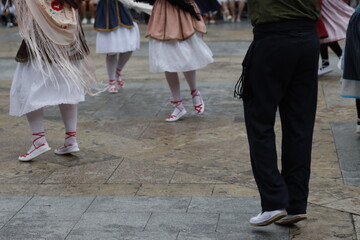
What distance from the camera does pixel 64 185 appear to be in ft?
18.5

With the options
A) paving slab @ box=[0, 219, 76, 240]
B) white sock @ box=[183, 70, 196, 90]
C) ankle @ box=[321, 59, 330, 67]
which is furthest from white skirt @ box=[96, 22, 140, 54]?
paving slab @ box=[0, 219, 76, 240]

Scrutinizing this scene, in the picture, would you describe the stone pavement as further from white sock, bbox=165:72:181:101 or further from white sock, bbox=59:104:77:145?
white sock, bbox=165:72:181:101

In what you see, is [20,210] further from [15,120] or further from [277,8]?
[15,120]

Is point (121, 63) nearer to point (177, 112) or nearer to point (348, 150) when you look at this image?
point (177, 112)

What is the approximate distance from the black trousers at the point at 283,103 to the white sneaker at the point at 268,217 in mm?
38

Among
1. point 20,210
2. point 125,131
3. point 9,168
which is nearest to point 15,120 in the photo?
point 125,131

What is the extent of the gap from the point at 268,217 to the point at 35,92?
2593mm

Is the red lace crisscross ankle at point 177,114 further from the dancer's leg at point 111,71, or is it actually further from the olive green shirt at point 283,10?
the olive green shirt at point 283,10

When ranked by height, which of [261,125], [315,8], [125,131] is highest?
[315,8]

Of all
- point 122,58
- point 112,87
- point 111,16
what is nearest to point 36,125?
point 112,87

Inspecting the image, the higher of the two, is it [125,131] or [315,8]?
[315,8]

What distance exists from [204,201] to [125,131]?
8.52 ft

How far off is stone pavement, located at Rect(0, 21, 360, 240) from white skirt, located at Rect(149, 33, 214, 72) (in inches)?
23.7

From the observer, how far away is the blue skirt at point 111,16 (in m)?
9.62
